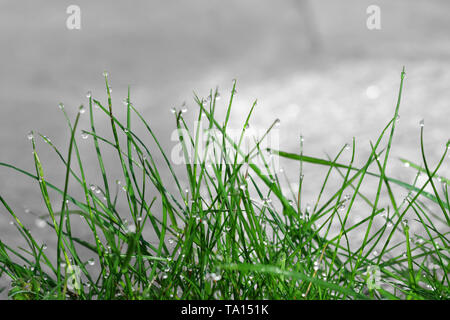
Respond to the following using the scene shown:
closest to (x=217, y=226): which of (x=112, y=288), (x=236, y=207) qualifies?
(x=236, y=207)

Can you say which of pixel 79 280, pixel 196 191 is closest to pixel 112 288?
pixel 79 280

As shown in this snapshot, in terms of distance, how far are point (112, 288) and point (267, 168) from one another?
26cm
